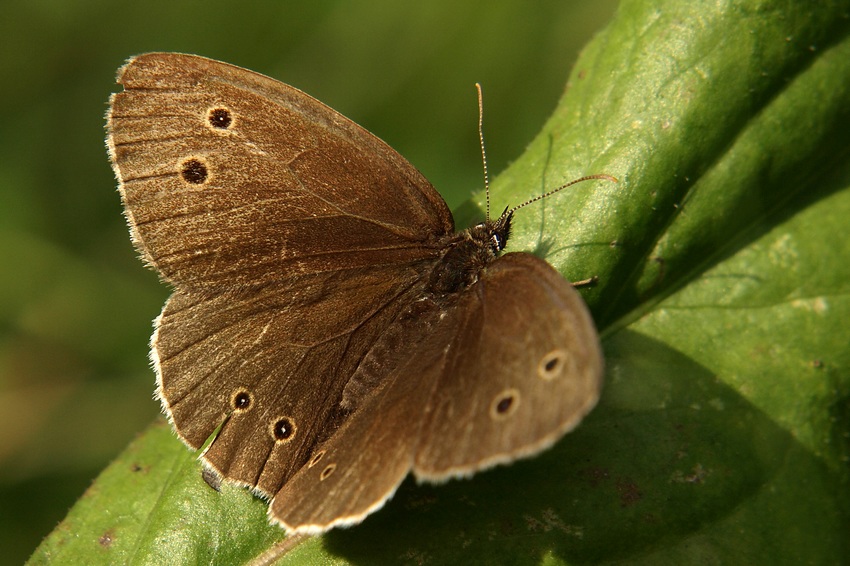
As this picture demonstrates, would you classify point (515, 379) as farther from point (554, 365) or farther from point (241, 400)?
point (241, 400)

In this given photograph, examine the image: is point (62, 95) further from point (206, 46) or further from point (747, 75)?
point (747, 75)

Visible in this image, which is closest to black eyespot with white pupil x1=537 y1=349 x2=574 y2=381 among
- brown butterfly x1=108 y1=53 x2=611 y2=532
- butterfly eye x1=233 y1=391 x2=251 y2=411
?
brown butterfly x1=108 y1=53 x2=611 y2=532

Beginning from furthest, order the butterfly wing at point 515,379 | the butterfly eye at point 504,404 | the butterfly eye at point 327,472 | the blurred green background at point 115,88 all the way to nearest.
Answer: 1. the blurred green background at point 115,88
2. the butterfly eye at point 327,472
3. the butterfly eye at point 504,404
4. the butterfly wing at point 515,379

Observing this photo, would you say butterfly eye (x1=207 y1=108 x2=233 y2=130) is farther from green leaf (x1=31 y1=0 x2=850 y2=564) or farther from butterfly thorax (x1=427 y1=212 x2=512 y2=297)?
green leaf (x1=31 y1=0 x2=850 y2=564)

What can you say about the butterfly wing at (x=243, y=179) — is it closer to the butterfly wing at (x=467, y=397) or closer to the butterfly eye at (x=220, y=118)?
the butterfly eye at (x=220, y=118)

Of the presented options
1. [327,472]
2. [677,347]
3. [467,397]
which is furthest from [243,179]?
[677,347]

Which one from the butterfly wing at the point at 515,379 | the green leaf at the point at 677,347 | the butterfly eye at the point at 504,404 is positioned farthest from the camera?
the green leaf at the point at 677,347

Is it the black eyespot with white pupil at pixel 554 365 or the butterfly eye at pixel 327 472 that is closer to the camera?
the black eyespot with white pupil at pixel 554 365

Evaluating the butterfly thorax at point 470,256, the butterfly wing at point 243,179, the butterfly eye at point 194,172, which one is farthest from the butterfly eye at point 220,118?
the butterfly thorax at point 470,256
